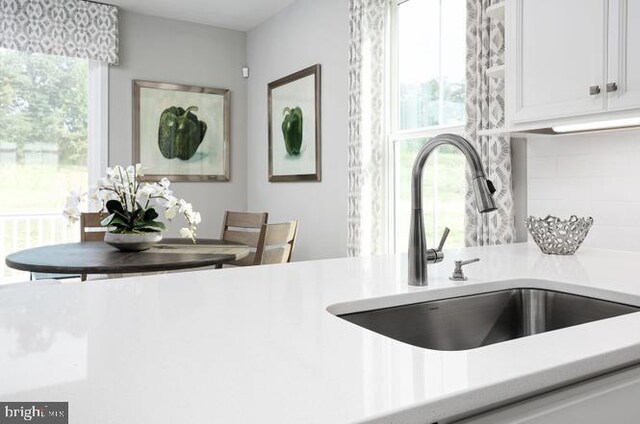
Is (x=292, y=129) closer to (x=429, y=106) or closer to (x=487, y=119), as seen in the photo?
(x=429, y=106)

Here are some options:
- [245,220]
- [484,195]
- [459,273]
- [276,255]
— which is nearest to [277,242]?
[276,255]

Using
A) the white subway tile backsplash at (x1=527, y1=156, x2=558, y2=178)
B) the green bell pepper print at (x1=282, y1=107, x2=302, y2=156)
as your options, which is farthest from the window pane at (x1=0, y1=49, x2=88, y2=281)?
the white subway tile backsplash at (x1=527, y1=156, x2=558, y2=178)

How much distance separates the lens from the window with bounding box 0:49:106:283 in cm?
410

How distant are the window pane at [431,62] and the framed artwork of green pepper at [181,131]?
2.25 metres

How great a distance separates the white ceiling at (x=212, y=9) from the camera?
4.29 metres

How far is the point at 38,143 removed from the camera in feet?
13.8

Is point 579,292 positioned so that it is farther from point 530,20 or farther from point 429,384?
point 530,20

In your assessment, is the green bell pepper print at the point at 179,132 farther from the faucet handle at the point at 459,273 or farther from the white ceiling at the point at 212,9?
the faucet handle at the point at 459,273

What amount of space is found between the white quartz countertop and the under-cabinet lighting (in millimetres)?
745

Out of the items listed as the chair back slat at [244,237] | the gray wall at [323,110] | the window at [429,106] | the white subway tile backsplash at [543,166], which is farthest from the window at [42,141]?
the white subway tile backsplash at [543,166]

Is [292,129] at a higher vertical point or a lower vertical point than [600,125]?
higher

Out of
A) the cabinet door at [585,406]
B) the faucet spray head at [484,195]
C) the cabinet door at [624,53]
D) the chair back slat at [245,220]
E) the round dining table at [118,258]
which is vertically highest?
the cabinet door at [624,53]

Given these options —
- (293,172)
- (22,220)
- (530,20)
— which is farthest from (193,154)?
(530,20)

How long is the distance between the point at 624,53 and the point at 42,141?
4.24 metres
